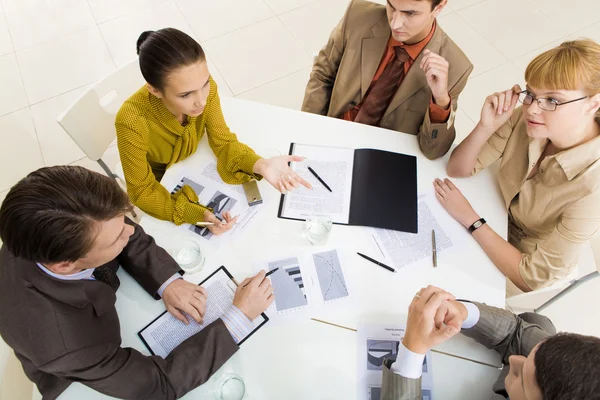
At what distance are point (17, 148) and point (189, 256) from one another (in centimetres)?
204

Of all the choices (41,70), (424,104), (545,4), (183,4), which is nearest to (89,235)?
(424,104)

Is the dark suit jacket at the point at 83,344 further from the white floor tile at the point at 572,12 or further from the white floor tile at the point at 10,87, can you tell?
the white floor tile at the point at 572,12

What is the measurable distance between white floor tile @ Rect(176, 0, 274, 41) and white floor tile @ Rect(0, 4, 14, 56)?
1.36 m

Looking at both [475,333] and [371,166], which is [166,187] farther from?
[475,333]

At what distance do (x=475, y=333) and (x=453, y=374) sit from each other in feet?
0.44

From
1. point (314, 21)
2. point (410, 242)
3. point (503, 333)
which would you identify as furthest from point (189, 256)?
point (314, 21)

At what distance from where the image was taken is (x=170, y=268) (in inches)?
48.7

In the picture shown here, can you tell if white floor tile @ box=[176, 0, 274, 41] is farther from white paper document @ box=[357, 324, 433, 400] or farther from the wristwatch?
white paper document @ box=[357, 324, 433, 400]

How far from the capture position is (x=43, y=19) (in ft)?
10.6

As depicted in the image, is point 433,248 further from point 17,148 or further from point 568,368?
point 17,148

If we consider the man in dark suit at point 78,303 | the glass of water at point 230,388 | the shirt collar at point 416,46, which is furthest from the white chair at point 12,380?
the shirt collar at point 416,46

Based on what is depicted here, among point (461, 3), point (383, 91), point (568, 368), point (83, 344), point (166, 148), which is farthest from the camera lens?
point (461, 3)

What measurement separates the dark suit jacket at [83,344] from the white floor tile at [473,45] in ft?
9.38

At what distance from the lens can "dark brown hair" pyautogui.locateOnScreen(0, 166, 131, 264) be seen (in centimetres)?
84
